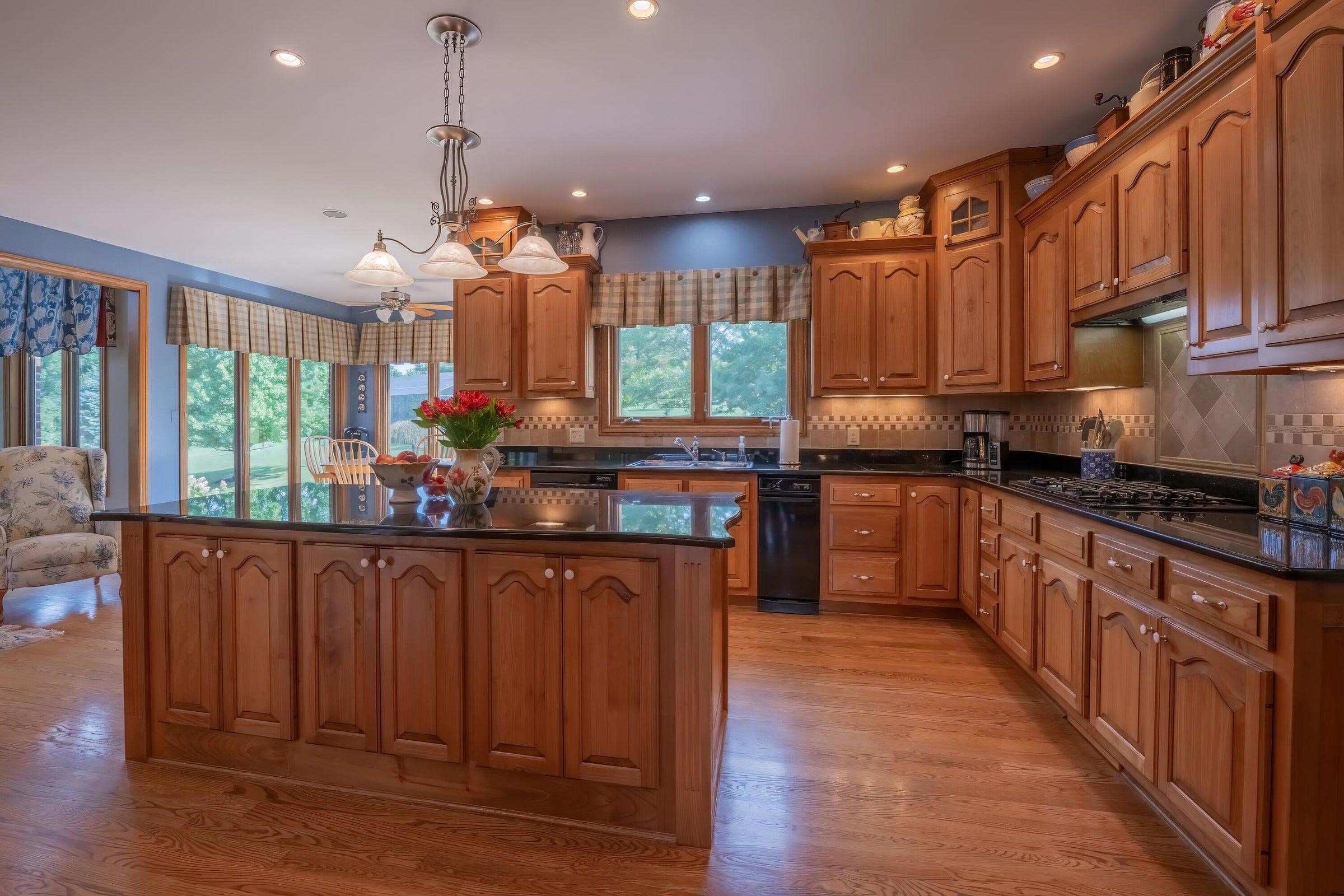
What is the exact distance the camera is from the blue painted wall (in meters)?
4.82

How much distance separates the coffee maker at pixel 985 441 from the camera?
3.82 m

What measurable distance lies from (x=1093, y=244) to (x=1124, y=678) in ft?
6.06

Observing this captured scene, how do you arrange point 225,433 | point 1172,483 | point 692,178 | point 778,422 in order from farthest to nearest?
1. point 225,433
2. point 778,422
3. point 692,178
4. point 1172,483

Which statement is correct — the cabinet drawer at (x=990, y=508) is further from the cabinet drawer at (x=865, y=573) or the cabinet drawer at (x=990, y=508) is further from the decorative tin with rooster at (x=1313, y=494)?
the decorative tin with rooster at (x=1313, y=494)

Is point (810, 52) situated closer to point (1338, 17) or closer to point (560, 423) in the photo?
point (1338, 17)

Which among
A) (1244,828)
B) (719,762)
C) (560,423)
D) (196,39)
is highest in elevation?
→ (196,39)

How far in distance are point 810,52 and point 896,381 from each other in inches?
80.3

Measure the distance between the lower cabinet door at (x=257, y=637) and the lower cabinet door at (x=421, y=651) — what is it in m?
0.33

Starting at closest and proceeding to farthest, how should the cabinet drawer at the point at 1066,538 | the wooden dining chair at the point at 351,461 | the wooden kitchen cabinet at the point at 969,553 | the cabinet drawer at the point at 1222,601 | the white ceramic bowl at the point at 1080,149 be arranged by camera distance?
the cabinet drawer at the point at 1222,601 → the cabinet drawer at the point at 1066,538 → the white ceramic bowl at the point at 1080,149 → the wooden kitchen cabinet at the point at 969,553 → the wooden dining chair at the point at 351,461

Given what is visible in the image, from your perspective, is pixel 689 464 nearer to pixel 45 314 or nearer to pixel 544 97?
pixel 544 97

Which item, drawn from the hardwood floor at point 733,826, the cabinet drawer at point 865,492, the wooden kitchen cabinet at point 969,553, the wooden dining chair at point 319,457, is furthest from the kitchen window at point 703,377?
the wooden dining chair at point 319,457

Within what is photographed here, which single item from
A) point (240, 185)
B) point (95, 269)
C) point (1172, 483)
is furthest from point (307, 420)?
point (1172, 483)

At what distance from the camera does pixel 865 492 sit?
12.1 feet

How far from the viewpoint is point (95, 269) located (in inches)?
186
